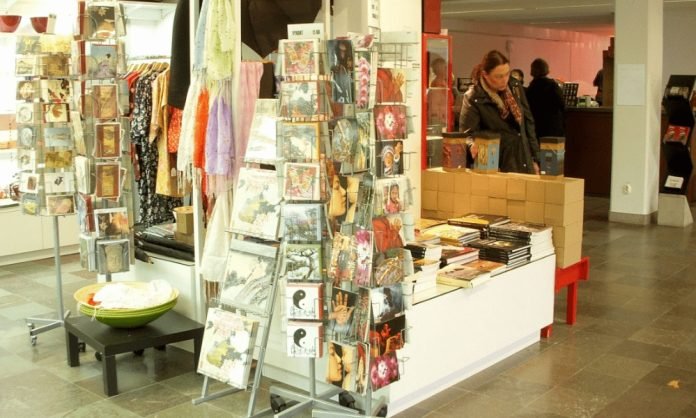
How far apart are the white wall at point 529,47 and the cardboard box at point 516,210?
39.0 ft

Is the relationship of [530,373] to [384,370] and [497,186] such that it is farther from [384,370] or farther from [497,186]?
[384,370]

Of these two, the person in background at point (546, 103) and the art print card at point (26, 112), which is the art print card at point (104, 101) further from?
the person in background at point (546, 103)

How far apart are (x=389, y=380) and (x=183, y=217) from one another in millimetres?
1856

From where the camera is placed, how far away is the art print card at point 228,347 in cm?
372

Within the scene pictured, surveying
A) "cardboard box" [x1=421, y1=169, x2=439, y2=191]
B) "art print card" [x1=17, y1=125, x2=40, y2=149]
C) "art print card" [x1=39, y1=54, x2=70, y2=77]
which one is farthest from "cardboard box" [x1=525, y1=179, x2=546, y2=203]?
"art print card" [x1=17, y1=125, x2=40, y2=149]

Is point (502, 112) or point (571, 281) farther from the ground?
point (502, 112)

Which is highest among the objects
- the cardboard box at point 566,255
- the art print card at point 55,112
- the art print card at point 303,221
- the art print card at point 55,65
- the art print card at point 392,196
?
the art print card at point 55,65

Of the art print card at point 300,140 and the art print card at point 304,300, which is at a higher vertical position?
the art print card at point 300,140

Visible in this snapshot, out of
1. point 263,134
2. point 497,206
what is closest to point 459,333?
point 497,206

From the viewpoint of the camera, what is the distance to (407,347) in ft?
12.8

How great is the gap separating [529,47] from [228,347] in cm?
1711

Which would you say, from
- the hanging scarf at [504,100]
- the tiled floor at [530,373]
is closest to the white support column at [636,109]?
the tiled floor at [530,373]

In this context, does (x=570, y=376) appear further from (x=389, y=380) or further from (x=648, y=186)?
(x=648, y=186)

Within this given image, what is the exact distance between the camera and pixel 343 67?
3396 millimetres
